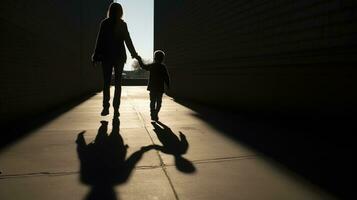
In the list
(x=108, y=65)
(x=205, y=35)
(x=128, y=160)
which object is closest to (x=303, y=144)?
(x=128, y=160)

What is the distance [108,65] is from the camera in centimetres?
594

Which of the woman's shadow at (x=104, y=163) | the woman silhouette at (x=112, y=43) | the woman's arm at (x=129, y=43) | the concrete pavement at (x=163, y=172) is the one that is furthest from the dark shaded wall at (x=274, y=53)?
the woman's shadow at (x=104, y=163)

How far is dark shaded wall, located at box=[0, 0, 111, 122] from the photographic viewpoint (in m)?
5.09

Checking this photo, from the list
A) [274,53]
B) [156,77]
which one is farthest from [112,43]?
[274,53]

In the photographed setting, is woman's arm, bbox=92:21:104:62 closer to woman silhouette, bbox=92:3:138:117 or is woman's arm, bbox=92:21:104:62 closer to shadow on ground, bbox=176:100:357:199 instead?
woman silhouette, bbox=92:3:138:117

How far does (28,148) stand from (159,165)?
1674 millimetres

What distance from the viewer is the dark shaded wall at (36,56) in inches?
201

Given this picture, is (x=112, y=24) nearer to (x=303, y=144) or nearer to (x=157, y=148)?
(x=157, y=148)

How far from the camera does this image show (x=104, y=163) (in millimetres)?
3061

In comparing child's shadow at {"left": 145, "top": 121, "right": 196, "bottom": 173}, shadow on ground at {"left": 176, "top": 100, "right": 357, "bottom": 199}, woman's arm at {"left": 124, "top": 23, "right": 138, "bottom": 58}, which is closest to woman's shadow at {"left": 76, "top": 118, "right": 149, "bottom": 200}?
child's shadow at {"left": 145, "top": 121, "right": 196, "bottom": 173}

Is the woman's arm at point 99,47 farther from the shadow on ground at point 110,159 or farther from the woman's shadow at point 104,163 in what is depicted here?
the woman's shadow at point 104,163

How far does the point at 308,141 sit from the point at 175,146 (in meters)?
1.73

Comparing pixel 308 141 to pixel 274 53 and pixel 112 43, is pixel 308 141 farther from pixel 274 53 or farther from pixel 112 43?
pixel 112 43

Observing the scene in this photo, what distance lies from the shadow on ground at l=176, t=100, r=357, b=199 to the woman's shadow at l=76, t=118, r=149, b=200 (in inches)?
58.1
